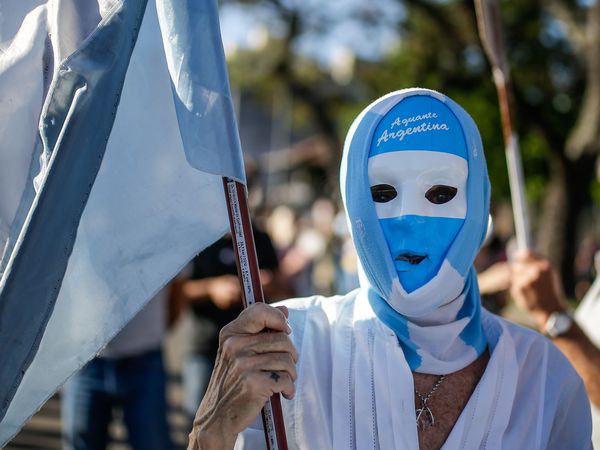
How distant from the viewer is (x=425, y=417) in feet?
6.54

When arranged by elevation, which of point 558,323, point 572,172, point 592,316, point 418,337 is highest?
point 418,337

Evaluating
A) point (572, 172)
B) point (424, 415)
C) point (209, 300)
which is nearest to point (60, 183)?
point (424, 415)

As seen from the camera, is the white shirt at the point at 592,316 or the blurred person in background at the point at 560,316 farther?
the white shirt at the point at 592,316

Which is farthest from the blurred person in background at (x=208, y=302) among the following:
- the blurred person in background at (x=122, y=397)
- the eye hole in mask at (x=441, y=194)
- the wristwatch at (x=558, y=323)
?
the eye hole in mask at (x=441, y=194)

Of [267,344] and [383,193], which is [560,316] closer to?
[383,193]

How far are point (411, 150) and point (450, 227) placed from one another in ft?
0.68

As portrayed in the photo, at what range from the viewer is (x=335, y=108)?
1090 inches

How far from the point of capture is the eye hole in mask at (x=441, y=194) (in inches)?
79.0

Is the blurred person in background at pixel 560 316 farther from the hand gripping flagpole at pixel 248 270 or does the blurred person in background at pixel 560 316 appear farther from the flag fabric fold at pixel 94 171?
the flag fabric fold at pixel 94 171

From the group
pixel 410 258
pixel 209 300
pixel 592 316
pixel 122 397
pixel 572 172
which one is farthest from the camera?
pixel 572 172

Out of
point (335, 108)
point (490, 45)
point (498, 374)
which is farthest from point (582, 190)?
point (335, 108)

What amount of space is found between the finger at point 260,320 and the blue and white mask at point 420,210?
0.32m

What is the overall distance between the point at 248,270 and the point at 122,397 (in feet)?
8.29

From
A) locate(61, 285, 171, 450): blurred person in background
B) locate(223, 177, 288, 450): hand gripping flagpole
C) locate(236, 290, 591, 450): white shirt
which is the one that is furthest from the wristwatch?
locate(61, 285, 171, 450): blurred person in background
